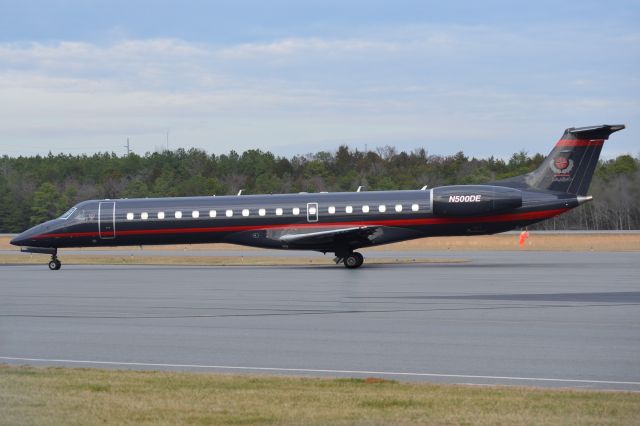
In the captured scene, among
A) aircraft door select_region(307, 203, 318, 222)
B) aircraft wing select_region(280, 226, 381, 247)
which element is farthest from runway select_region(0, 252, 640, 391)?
aircraft door select_region(307, 203, 318, 222)

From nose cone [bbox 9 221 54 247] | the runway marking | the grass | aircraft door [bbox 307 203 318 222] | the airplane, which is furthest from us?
nose cone [bbox 9 221 54 247]

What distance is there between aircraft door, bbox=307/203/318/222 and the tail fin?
8198 millimetres

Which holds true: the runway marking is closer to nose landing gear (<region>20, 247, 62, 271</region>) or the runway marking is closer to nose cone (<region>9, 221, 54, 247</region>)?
nose landing gear (<region>20, 247, 62, 271</region>)

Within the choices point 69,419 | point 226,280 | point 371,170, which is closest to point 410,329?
point 69,419

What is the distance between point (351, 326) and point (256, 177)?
290 ft

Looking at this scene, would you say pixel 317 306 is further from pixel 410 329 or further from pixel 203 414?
pixel 203 414

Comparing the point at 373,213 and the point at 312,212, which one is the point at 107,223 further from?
the point at 373,213

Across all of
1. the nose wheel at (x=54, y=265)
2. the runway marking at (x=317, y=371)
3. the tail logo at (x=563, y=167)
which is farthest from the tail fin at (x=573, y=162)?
the runway marking at (x=317, y=371)

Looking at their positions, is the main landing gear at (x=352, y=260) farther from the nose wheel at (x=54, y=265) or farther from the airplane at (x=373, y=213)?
the nose wheel at (x=54, y=265)

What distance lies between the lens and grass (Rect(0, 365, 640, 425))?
820cm

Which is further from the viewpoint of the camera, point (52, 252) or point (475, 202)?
point (52, 252)

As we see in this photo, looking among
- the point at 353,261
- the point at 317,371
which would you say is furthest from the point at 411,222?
the point at 317,371

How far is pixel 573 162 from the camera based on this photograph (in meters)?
32.9

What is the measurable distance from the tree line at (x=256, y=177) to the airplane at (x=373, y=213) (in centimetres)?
4517
